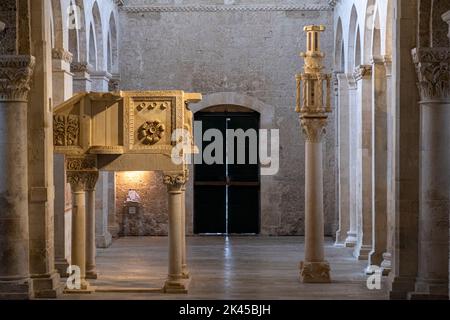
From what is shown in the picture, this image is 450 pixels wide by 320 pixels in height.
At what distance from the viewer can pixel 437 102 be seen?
42.1 feet

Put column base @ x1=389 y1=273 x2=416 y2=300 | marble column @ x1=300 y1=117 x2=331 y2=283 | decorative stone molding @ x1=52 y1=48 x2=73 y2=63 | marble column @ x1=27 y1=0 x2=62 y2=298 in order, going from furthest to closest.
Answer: decorative stone molding @ x1=52 y1=48 x2=73 y2=63 < marble column @ x1=300 y1=117 x2=331 y2=283 < marble column @ x1=27 y1=0 x2=62 y2=298 < column base @ x1=389 y1=273 x2=416 y2=300

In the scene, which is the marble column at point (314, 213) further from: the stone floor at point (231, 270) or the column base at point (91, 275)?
the column base at point (91, 275)

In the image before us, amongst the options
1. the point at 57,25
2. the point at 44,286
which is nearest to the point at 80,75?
the point at 57,25

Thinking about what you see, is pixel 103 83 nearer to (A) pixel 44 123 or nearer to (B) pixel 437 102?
(A) pixel 44 123

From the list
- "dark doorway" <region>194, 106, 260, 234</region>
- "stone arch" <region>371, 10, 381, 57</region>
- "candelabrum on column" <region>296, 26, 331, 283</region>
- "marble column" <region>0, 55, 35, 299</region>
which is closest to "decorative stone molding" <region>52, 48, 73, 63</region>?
"marble column" <region>0, 55, 35, 299</region>

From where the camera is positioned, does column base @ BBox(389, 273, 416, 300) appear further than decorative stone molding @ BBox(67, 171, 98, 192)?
No

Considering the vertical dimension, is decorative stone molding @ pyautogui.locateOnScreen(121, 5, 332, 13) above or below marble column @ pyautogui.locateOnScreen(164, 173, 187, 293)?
above

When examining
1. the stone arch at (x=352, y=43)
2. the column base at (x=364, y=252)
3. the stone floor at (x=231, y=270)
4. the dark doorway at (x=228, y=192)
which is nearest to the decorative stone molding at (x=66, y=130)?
the stone floor at (x=231, y=270)

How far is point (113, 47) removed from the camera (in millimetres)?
23953

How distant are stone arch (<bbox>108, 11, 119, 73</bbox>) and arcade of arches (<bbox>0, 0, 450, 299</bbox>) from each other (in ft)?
0.15

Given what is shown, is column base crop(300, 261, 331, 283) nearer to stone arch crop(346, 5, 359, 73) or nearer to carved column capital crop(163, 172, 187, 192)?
carved column capital crop(163, 172, 187, 192)

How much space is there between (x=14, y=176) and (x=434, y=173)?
5.47 meters

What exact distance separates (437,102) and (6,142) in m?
5.64

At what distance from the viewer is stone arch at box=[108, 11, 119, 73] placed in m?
23.4
